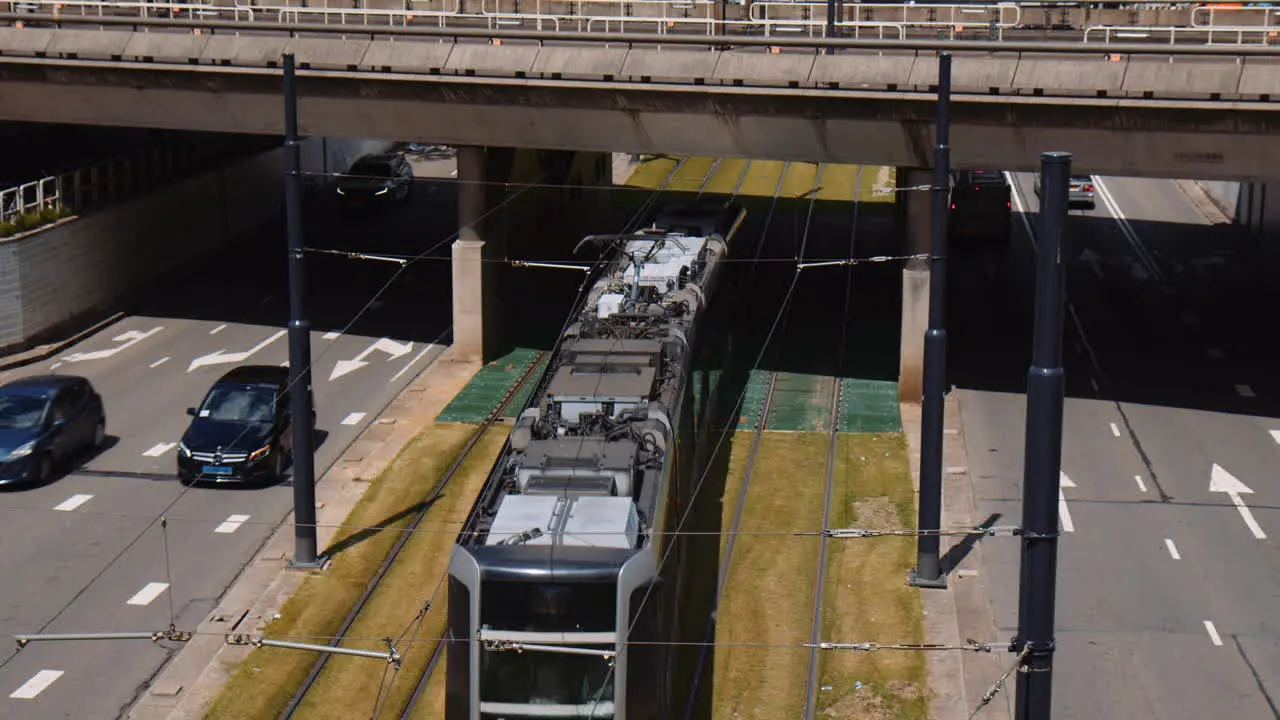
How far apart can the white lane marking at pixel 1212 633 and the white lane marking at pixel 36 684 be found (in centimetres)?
1625

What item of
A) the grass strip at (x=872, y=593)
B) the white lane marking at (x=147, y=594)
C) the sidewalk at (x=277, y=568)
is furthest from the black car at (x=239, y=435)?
the grass strip at (x=872, y=593)

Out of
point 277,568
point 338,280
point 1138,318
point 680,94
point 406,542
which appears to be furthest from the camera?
point 338,280

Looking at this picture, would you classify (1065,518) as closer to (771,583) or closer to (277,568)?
(771,583)

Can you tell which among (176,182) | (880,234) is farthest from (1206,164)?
(176,182)

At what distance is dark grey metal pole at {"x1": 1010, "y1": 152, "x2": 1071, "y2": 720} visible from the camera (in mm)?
13587

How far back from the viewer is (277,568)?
26281 millimetres

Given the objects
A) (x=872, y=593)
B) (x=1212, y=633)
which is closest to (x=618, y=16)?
(x=872, y=593)

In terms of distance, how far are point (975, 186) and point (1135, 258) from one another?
17.0 ft

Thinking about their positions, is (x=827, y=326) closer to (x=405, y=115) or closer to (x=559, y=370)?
(x=405, y=115)

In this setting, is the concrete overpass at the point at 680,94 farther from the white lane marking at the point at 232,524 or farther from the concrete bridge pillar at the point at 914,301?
the white lane marking at the point at 232,524

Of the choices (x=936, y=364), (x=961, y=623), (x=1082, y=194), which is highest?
(x=936, y=364)

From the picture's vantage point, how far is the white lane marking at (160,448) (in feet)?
104

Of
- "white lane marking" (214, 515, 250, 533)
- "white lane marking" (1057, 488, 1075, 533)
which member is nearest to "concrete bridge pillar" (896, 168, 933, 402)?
"white lane marking" (1057, 488, 1075, 533)

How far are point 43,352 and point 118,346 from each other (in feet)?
5.86
